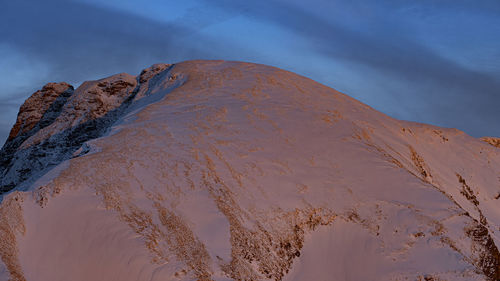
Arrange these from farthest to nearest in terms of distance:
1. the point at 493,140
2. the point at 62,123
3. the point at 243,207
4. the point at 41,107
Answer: the point at 41,107
the point at 62,123
the point at 493,140
the point at 243,207

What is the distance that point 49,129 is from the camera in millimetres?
30250

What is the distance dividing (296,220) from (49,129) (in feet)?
78.2

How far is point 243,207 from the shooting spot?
39.1 feet

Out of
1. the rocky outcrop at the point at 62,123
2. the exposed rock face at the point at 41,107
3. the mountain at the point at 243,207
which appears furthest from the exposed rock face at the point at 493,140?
the exposed rock face at the point at 41,107

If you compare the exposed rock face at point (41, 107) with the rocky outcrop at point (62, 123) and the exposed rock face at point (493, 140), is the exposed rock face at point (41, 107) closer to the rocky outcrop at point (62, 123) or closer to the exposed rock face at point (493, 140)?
the rocky outcrop at point (62, 123)

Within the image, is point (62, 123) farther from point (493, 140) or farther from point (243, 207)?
point (493, 140)

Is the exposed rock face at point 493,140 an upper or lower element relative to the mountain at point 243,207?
upper

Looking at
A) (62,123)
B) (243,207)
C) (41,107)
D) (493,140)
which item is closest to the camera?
(243,207)

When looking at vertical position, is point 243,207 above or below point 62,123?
above

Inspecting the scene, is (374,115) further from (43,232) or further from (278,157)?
(43,232)

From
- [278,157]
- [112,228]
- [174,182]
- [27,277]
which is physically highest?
[278,157]

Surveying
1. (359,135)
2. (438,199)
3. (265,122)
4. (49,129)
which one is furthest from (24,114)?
(438,199)

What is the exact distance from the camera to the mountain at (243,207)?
32.9ft

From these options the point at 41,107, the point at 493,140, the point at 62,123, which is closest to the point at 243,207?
the point at 62,123
